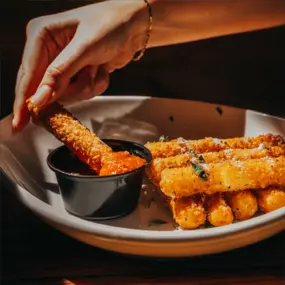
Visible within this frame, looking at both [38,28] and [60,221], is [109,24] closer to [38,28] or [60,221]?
[38,28]

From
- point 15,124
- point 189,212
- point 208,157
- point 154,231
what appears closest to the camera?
point 154,231

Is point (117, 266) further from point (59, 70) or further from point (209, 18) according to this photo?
point (209, 18)

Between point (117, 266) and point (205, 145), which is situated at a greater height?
point (205, 145)

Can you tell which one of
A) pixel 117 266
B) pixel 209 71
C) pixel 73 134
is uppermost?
pixel 209 71

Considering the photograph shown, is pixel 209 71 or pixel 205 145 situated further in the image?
pixel 209 71

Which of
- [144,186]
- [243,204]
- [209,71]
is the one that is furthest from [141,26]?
[209,71]

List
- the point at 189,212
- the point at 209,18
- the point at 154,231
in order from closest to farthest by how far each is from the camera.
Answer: the point at 154,231
the point at 189,212
the point at 209,18

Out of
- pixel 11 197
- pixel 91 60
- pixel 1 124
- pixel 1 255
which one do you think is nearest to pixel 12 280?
pixel 1 255
